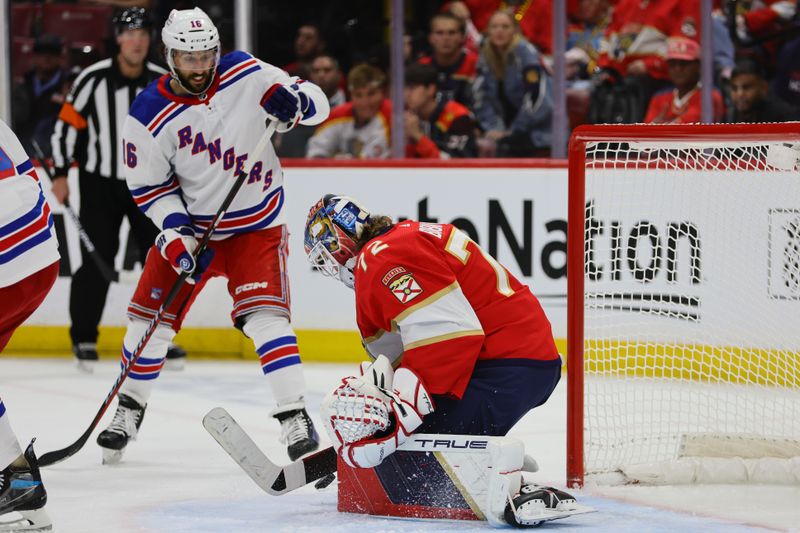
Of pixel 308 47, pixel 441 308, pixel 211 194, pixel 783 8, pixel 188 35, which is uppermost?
pixel 783 8

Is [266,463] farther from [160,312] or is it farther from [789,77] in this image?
[789,77]

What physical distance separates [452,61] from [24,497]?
126 inches

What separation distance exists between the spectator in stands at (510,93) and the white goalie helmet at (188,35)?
6.69 ft

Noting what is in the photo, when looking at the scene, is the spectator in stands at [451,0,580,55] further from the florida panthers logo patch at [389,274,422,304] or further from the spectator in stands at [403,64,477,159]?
the florida panthers logo patch at [389,274,422,304]

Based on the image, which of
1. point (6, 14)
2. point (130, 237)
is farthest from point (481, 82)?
point (6, 14)

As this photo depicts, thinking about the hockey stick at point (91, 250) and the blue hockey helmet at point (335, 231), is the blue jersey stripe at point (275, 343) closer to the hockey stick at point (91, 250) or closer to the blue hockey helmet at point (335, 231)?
the blue hockey helmet at point (335, 231)

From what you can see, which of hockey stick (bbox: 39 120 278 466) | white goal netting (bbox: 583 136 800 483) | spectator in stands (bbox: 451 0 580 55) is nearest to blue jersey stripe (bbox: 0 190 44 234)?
hockey stick (bbox: 39 120 278 466)

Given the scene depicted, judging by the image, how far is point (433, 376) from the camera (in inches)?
109

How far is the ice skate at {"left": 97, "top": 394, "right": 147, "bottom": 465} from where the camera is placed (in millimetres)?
3680

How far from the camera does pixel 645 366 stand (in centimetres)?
422

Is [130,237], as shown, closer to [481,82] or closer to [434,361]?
[481,82]

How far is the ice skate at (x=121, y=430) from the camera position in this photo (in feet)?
12.1

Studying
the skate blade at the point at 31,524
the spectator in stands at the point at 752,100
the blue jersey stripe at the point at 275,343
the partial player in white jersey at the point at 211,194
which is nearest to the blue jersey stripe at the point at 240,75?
the partial player in white jersey at the point at 211,194

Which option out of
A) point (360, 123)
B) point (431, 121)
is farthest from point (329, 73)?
point (431, 121)
